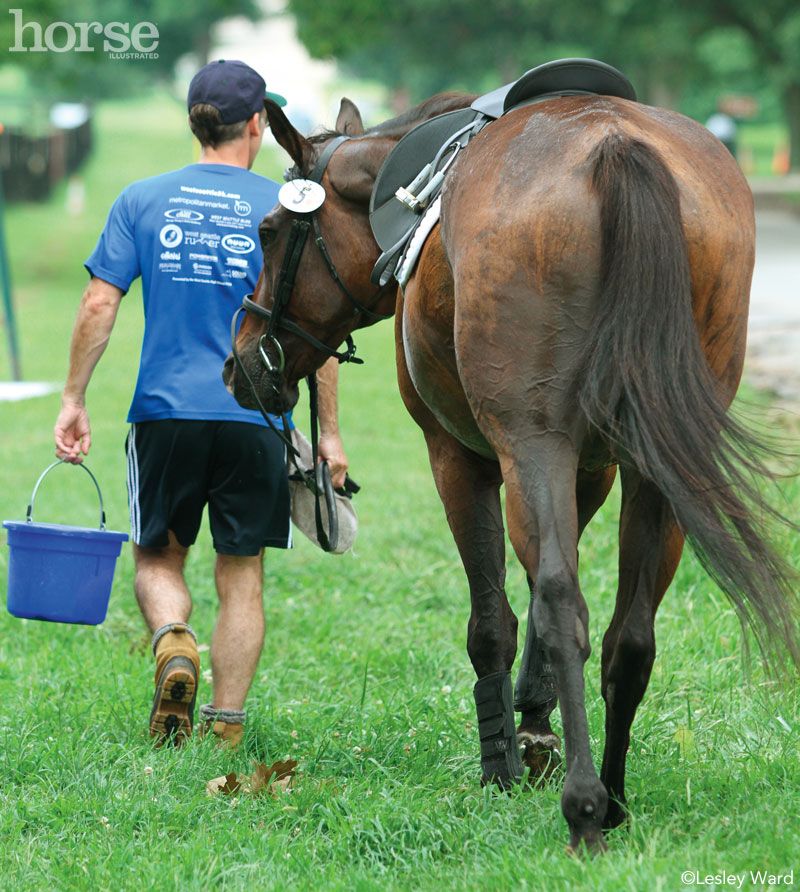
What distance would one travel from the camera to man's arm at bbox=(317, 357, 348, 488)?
4629 millimetres

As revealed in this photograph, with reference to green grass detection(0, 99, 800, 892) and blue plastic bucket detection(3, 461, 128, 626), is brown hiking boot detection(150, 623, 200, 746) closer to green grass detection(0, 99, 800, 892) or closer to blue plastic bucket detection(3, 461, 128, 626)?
green grass detection(0, 99, 800, 892)

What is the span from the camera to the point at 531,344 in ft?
9.10

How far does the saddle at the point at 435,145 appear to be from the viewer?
3.24m

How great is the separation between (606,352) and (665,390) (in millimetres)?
162

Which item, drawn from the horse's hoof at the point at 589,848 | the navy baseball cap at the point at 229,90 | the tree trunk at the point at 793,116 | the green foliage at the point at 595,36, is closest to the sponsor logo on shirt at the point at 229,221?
the navy baseball cap at the point at 229,90

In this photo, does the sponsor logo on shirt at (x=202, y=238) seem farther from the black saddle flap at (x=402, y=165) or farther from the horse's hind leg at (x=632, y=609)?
the horse's hind leg at (x=632, y=609)

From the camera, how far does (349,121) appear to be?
4.18 metres

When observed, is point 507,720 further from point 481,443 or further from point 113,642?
point 113,642

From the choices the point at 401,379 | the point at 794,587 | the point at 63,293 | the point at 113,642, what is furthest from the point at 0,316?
the point at 794,587

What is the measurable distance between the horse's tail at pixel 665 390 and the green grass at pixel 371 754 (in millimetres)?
473

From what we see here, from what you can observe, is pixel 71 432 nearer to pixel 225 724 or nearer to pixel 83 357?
pixel 83 357

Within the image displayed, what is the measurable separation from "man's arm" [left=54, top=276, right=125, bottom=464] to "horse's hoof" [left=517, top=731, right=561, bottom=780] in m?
1.97

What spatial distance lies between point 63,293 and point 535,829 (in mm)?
21118

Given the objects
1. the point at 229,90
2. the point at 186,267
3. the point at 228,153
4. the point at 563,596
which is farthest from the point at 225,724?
the point at 229,90
